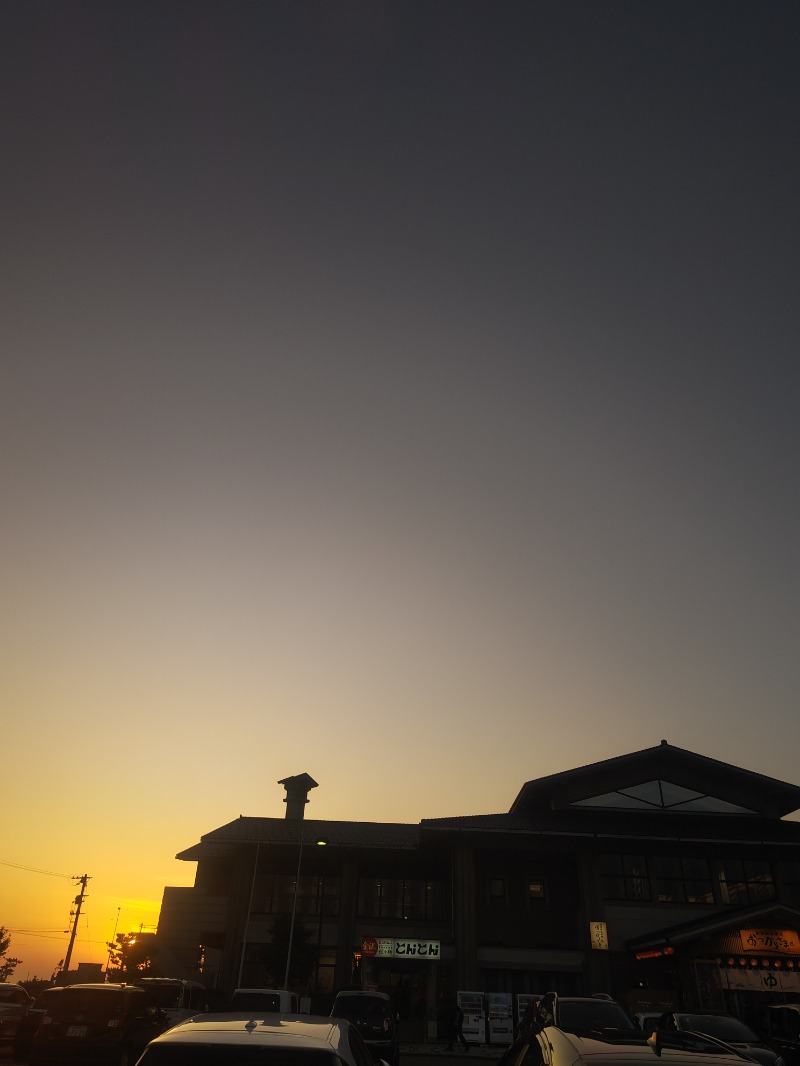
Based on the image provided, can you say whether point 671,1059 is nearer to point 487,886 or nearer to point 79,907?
point 487,886

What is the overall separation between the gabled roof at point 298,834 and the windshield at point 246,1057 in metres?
37.6

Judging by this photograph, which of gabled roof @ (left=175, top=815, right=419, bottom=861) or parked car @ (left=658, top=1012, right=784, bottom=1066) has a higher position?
gabled roof @ (left=175, top=815, right=419, bottom=861)

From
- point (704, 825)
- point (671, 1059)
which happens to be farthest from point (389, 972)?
point (671, 1059)

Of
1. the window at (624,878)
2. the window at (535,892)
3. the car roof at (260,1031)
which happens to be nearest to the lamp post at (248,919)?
the window at (535,892)

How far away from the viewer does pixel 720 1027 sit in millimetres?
15891

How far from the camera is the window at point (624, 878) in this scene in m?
38.0

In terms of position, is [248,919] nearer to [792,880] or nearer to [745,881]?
[745,881]

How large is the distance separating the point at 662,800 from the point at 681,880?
13.3 ft

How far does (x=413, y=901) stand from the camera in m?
44.1

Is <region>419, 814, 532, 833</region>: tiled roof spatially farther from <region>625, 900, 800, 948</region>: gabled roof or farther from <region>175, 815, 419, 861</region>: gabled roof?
<region>625, 900, 800, 948</region>: gabled roof

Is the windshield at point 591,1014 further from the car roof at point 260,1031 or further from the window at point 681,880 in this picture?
the window at point 681,880

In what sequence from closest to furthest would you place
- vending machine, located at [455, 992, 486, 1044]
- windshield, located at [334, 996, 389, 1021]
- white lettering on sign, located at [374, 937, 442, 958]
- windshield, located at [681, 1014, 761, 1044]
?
windshield, located at [681, 1014, 761, 1044], windshield, located at [334, 996, 389, 1021], vending machine, located at [455, 992, 486, 1044], white lettering on sign, located at [374, 937, 442, 958]

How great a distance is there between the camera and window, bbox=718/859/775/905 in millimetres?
38031

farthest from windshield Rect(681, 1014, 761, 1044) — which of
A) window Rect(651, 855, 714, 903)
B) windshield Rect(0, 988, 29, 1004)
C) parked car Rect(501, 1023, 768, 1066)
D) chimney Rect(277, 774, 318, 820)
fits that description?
chimney Rect(277, 774, 318, 820)
